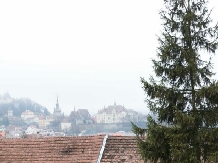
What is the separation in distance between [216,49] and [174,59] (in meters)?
A: 1.11

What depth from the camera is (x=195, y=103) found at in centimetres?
984

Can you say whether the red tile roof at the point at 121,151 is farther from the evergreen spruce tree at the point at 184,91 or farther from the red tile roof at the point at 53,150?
the evergreen spruce tree at the point at 184,91

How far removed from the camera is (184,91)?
9977mm

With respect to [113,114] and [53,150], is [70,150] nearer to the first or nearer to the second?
[53,150]

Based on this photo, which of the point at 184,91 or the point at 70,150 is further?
the point at 70,150

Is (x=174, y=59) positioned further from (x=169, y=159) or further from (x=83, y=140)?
(x=83, y=140)

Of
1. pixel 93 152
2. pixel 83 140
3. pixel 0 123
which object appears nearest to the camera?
pixel 93 152

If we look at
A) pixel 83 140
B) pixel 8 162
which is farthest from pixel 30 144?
pixel 83 140

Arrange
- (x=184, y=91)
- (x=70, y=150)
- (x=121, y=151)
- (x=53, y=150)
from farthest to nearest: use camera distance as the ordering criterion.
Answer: (x=53, y=150)
(x=70, y=150)
(x=121, y=151)
(x=184, y=91)

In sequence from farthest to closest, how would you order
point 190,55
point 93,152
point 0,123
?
point 0,123, point 93,152, point 190,55

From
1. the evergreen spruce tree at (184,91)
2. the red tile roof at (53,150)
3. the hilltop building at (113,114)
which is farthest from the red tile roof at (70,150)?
the hilltop building at (113,114)

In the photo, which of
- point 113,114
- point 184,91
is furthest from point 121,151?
point 113,114

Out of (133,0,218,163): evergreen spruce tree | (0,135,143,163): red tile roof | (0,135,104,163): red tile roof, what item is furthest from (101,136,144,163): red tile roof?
(133,0,218,163): evergreen spruce tree

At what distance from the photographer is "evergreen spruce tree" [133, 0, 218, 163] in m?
9.57
